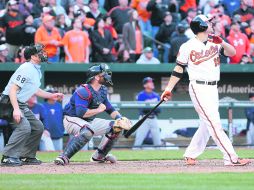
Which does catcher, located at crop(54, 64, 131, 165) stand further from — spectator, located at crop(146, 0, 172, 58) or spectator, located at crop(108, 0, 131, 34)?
spectator, located at crop(146, 0, 172, 58)

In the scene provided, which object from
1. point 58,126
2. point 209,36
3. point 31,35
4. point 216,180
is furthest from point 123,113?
point 216,180

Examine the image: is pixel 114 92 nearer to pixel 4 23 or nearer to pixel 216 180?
pixel 4 23

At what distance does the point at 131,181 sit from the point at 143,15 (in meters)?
10.4

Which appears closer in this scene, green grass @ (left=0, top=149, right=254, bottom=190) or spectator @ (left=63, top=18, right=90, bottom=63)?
green grass @ (left=0, top=149, right=254, bottom=190)

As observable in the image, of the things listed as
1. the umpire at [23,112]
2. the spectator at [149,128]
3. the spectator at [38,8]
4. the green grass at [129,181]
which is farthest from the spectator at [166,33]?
the green grass at [129,181]

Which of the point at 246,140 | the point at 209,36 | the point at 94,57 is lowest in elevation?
the point at 246,140

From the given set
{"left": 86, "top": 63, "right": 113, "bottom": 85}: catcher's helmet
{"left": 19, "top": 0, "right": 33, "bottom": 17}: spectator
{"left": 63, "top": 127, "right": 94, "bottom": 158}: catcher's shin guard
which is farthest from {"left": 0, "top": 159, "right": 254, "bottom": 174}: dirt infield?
{"left": 19, "top": 0, "right": 33, "bottom": 17}: spectator

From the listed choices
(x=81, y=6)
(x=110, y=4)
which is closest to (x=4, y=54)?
(x=81, y=6)

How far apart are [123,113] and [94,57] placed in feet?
5.62

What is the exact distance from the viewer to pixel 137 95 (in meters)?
17.2

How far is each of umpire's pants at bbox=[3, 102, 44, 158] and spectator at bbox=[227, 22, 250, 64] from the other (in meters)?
8.06

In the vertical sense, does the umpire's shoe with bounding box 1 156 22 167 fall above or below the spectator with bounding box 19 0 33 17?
below

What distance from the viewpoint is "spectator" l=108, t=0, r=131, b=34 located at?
1767 centimetres

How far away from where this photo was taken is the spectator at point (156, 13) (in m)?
18.1
